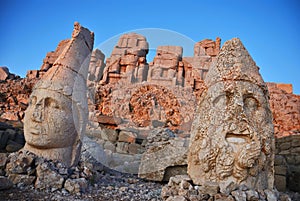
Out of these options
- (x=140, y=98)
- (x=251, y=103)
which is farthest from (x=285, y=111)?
(x=251, y=103)

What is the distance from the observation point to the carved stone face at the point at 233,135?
251 centimetres

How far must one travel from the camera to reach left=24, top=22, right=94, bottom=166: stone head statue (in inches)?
142

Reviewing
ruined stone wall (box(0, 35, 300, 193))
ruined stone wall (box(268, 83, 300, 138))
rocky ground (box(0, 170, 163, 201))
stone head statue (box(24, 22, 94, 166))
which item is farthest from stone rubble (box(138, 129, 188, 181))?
ruined stone wall (box(268, 83, 300, 138))

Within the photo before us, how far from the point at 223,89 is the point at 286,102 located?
15950 millimetres

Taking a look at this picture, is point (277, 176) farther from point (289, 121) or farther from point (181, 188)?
point (289, 121)

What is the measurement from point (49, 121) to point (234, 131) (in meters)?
2.71

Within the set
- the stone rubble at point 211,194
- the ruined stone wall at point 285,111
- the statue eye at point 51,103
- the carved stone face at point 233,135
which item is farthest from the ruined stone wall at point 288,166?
the ruined stone wall at point 285,111

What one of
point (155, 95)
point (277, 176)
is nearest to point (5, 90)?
point (155, 95)

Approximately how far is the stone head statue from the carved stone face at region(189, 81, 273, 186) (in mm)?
2094

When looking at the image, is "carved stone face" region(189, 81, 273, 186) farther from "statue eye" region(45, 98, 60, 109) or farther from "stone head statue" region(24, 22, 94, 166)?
"statue eye" region(45, 98, 60, 109)

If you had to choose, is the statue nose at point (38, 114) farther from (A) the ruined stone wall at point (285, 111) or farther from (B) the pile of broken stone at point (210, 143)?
(A) the ruined stone wall at point (285, 111)

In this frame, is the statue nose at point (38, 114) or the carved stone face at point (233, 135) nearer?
the carved stone face at point (233, 135)

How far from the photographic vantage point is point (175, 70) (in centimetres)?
2328

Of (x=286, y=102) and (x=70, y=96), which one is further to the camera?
(x=286, y=102)
